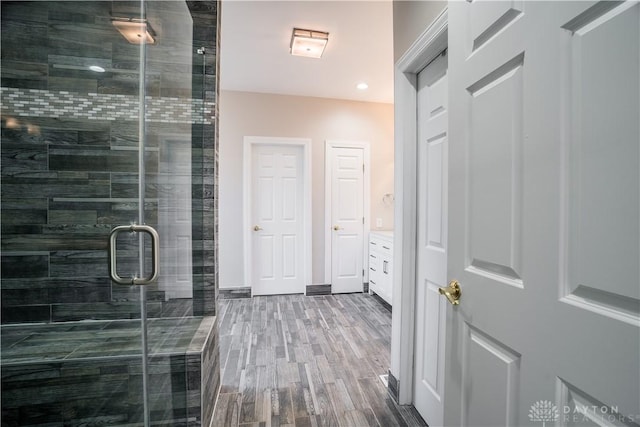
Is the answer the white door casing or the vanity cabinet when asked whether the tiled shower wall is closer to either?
the vanity cabinet

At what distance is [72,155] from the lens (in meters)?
1.59

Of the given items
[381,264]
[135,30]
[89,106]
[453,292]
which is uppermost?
[135,30]

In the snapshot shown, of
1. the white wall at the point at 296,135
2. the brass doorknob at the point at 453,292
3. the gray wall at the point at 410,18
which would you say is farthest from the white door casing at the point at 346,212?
the brass doorknob at the point at 453,292

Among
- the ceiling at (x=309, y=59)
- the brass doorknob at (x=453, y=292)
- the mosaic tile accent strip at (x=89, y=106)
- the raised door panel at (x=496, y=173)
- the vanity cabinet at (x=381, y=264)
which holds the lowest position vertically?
the vanity cabinet at (x=381, y=264)

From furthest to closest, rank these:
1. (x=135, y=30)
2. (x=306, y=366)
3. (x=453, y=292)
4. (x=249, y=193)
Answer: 1. (x=249, y=193)
2. (x=306, y=366)
3. (x=135, y=30)
4. (x=453, y=292)

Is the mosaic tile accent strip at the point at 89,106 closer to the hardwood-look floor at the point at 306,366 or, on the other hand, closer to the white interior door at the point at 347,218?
the hardwood-look floor at the point at 306,366

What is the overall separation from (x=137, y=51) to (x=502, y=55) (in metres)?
1.69

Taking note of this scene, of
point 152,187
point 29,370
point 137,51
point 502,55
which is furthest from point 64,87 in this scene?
point 502,55

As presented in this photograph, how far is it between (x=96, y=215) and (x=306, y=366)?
5.68ft

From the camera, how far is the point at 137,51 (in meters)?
1.52

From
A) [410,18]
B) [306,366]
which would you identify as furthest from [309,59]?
[306,366]

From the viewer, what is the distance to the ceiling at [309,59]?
2.21m

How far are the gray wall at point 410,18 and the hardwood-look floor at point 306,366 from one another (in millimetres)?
2152

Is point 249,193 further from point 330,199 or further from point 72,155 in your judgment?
point 72,155
